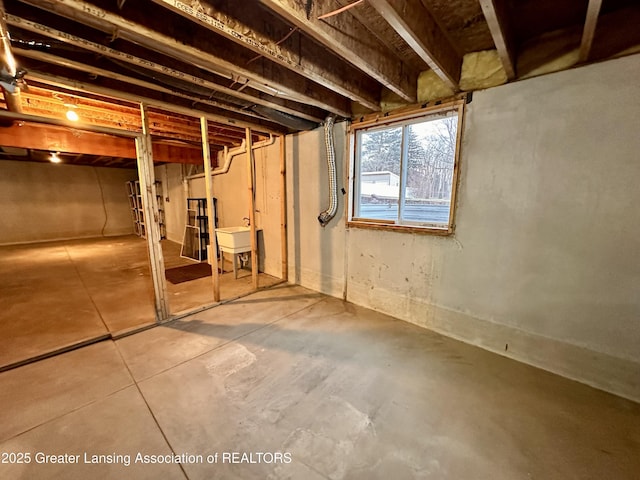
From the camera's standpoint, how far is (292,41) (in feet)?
5.38

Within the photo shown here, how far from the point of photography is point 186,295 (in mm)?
3359

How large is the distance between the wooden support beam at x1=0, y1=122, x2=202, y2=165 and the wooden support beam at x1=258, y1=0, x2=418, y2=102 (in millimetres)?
4092

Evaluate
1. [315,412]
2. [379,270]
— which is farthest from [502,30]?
[315,412]

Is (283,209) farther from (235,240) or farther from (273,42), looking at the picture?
(273,42)

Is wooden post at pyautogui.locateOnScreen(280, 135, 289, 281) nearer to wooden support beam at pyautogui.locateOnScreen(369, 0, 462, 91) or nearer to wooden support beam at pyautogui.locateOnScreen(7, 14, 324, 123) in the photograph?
wooden support beam at pyautogui.locateOnScreen(7, 14, 324, 123)

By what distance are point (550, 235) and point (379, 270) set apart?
147cm

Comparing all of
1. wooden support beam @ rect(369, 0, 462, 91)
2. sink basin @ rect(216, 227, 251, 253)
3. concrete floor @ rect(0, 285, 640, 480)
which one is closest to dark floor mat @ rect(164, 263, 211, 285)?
sink basin @ rect(216, 227, 251, 253)

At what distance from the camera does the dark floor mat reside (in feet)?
13.3

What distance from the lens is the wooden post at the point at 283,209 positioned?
3549mm

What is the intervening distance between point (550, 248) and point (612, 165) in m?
0.62

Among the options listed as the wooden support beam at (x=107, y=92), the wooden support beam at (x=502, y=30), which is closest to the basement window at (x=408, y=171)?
the wooden support beam at (x=502, y=30)

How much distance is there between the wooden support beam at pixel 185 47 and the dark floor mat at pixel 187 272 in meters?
3.20

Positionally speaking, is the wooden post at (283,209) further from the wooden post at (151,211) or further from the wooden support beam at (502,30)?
the wooden support beam at (502,30)

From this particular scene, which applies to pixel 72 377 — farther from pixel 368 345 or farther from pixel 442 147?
pixel 442 147
